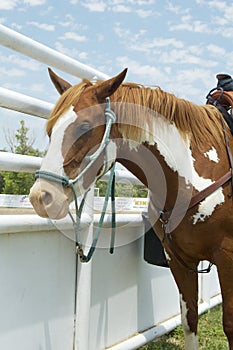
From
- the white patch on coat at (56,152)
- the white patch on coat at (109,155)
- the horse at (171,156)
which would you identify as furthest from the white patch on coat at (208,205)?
the white patch on coat at (56,152)

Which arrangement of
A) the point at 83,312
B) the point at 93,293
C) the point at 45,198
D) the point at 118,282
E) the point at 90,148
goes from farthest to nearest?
the point at 118,282
the point at 93,293
the point at 83,312
the point at 90,148
the point at 45,198

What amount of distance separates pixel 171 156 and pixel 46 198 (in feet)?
2.46

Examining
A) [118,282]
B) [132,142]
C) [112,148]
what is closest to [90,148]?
[112,148]

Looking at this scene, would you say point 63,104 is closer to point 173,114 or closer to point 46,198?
point 46,198

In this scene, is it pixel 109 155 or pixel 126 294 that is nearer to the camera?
pixel 109 155

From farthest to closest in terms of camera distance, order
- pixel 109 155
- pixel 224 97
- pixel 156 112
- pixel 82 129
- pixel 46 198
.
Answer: pixel 224 97, pixel 156 112, pixel 109 155, pixel 82 129, pixel 46 198

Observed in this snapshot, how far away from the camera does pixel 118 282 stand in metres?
2.96

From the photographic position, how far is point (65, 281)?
2.42 m

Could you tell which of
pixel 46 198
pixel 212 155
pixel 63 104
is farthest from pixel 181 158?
pixel 46 198

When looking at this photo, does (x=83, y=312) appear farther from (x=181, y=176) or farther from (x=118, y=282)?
(x=181, y=176)

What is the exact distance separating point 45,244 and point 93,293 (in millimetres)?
595

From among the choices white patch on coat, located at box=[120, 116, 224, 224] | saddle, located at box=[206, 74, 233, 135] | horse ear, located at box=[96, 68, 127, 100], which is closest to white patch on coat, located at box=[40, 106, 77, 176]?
horse ear, located at box=[96, 68, 127, 100]

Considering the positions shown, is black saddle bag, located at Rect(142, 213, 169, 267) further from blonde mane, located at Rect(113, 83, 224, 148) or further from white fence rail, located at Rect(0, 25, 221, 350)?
blonde mane, located at Rect(113, 83, 224, 148)

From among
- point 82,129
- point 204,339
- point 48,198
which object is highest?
point 82,129
